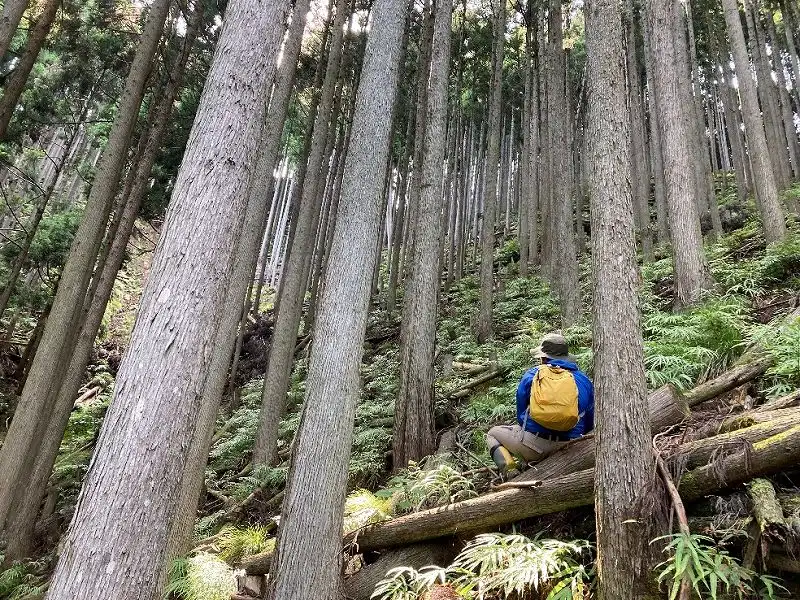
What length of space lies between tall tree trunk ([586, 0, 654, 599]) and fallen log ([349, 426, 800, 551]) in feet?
1.33

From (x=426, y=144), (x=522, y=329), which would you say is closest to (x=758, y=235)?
(x=522, y=329)

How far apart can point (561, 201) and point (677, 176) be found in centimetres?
339

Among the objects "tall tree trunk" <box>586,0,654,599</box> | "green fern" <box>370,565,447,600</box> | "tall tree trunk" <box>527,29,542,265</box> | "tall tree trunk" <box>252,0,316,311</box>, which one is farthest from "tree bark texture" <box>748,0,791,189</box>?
"green fern" <box>370,565,447,600</box>

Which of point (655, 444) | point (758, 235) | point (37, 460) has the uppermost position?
point (758, 235)

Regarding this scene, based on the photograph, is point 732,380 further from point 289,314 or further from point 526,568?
point 289,314

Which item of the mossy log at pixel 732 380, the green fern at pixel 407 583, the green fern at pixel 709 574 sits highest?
the mossy log at pixel 732 380

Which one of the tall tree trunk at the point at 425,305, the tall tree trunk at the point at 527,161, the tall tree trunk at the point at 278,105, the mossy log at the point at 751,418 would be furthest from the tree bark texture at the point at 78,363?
the tall tree trunk at the point at 527,161

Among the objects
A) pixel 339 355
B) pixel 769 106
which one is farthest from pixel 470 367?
pixel 769 106

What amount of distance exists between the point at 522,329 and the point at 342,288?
264 inches

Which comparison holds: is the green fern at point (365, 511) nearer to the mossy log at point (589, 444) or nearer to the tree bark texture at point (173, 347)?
the mossy log at point (589, 444)

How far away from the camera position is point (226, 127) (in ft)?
12.1

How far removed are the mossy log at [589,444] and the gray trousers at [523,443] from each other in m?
0.11

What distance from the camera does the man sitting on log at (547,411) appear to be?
13.4 feet

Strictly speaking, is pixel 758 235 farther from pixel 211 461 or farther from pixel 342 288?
pixel 211 461
